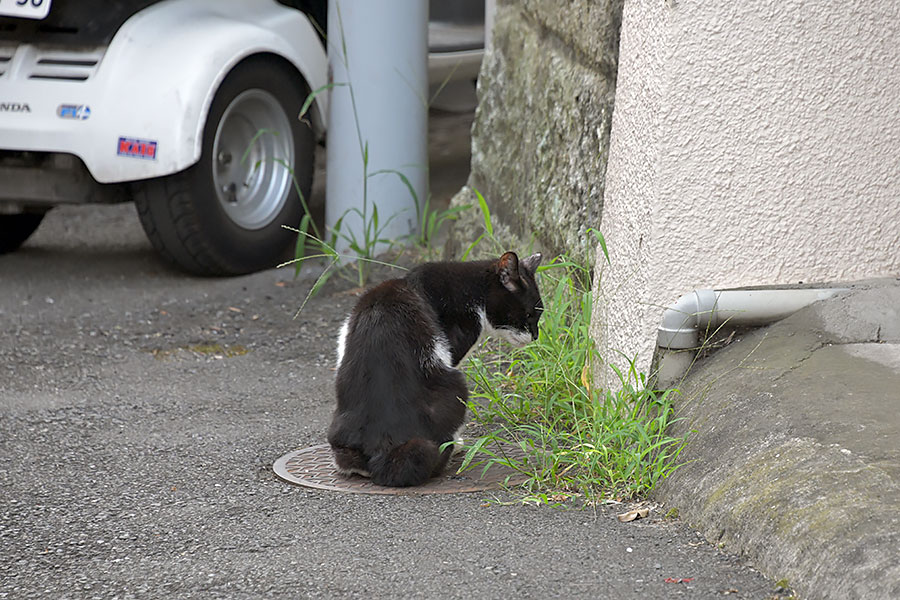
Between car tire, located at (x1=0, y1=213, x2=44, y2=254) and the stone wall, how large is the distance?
261 cm

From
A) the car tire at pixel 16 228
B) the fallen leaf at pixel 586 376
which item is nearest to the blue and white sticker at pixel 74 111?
the car tire at pixel 16 228

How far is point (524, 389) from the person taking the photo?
4.01 m

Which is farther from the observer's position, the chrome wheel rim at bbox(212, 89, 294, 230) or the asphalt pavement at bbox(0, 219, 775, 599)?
the chrome wheel rim at bbox(212, 89, 294, 230)

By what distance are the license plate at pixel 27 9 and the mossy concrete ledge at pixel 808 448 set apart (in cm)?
387

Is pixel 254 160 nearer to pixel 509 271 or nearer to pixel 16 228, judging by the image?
pixel 16 228

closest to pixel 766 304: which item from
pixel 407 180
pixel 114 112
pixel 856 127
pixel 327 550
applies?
pixel 856 127

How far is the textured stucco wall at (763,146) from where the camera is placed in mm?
3371

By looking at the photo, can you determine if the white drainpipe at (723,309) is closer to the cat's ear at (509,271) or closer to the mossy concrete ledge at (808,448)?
the mossy concrete ledge at (808,448)

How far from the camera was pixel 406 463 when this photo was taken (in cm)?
340

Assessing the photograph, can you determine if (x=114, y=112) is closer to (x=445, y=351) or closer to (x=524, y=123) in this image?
(x=524, y=123)

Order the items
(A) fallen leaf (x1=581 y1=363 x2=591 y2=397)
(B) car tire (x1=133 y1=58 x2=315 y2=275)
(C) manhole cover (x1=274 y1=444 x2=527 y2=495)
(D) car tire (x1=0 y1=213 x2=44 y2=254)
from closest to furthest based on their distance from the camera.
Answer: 1. (C) manhole cover (x1=274 y1=444 x2=527 y2=495)
2. (A) fallen leaf (x1=581 y1=363 x2=591 y2=397)
3. (B) car tire (x1=133 y1=58 x2=315 y2=275)
4. (D) car tire (x1=0 y1=213 x2=44 y2=254)

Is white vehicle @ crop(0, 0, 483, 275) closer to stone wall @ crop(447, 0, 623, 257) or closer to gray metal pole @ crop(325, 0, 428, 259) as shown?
gray metal pole @ crop(325, 0, 428, 259)

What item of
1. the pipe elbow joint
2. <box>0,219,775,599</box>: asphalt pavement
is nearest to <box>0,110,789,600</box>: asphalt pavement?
<box>0,219,775,599</box>: asphalt pavement

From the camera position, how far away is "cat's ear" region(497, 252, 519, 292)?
381 cm
